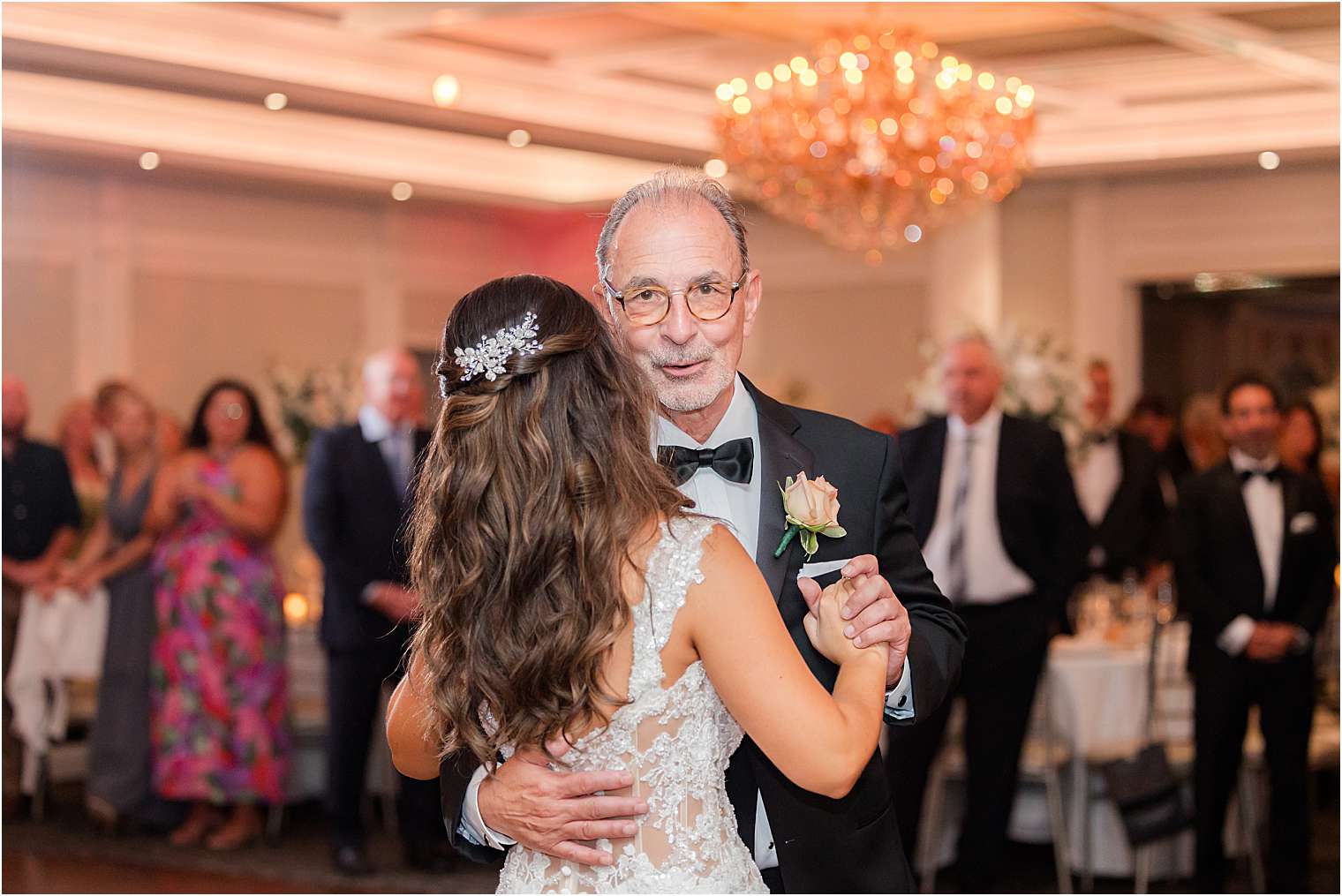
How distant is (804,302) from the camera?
38.8 feet

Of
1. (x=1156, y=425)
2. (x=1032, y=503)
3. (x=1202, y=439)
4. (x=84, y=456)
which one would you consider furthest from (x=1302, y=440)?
(x=84, y=456)

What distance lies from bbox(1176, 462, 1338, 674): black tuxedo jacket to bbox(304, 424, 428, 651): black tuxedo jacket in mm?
2745

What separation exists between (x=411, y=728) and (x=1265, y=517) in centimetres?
414

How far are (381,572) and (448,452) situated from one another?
13.0 ft

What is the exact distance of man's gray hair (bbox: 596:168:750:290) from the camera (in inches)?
93.4

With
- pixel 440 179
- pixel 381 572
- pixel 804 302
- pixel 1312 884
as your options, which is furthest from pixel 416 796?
pixel 804 302

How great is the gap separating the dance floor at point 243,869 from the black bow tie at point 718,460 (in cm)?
357

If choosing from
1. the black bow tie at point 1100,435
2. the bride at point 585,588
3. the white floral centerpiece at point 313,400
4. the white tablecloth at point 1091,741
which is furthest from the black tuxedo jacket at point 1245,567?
the white floral centerpiece at point 313,400

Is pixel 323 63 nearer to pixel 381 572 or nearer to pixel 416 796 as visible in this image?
pixel 381 572

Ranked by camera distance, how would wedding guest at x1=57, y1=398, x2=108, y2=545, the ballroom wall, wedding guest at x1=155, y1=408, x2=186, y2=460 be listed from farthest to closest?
the ballroom wall, wedding guest at x1=57, y1=398, x2=108, y2=545, wedding guest at x1=155, y1=408, x2=186, y2=460

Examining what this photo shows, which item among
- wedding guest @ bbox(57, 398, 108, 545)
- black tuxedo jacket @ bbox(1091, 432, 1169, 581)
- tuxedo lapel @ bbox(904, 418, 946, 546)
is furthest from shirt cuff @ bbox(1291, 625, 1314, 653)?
wedding guest @ bbox(57, 398, 108, 545)

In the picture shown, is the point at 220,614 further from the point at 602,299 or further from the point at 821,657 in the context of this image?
the point at 821,657

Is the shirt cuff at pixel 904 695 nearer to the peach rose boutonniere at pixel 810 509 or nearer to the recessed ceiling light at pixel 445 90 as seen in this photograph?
the peach rose boutonniere at pixel 810 509

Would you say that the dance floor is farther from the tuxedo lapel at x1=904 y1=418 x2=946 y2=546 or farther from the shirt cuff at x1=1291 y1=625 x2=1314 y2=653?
the tuxedo lapel at x1=904 y1=418 x2=946 y2=546
